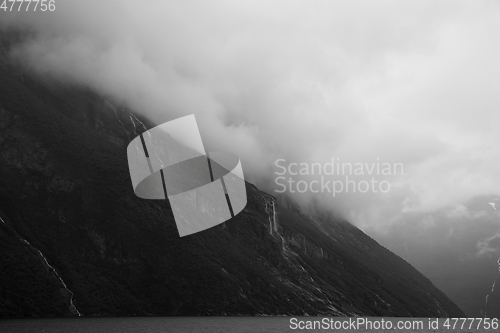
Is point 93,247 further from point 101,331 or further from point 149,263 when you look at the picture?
point 101,331

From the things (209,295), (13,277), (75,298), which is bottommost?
(209,295)

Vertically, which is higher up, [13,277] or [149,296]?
[13,277]

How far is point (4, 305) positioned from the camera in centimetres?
13150

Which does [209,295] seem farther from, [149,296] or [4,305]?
[4,305]

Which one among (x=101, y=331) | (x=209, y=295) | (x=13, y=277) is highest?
(x=101, y=331)

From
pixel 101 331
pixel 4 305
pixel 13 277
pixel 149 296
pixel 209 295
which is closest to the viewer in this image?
pixel 101 331

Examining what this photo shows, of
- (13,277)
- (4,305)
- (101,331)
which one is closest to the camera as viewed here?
(101,331)

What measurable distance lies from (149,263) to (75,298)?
42.1m

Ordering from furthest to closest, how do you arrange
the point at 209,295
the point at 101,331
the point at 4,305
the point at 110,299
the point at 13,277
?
the point at 209,295, the point at 110,299, the point at 13,277, the point at 4,305, the point at 101,331

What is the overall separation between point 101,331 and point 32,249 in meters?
76.3

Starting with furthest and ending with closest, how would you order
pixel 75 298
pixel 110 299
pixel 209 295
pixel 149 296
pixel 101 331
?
pixel 209 295 < pixel 149 296 < pixel 110 299 < pixel 75 298 < pixel 101 331

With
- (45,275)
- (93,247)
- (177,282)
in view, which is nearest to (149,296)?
(177,282)

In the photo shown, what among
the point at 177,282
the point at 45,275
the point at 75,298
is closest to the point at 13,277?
the point at 45,275

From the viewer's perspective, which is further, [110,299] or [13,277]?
[110,299]
